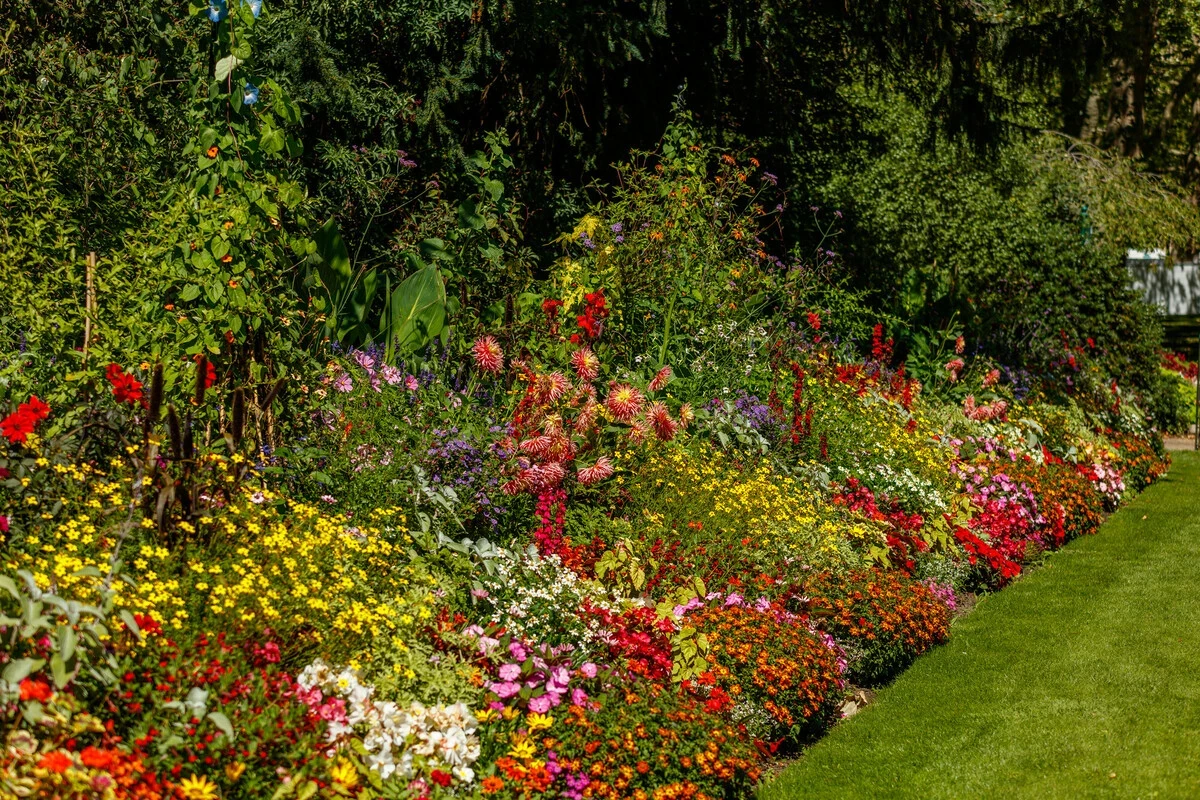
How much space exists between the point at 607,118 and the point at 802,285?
227 centimetres

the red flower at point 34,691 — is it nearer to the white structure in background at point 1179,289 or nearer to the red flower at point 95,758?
the red flower at point 95,758

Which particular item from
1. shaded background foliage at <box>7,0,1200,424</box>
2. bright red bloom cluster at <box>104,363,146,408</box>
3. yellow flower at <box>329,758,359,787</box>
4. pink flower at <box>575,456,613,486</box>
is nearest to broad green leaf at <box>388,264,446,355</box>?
shaded background foliage at <box>7,0,1200,424</box>

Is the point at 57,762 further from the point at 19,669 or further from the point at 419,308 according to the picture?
the point at 419,308

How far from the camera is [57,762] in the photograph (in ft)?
9.39

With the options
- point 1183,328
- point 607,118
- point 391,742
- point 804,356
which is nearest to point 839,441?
point 804,356

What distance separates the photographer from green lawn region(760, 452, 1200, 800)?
4805mm

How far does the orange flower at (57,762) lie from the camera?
2861 mm

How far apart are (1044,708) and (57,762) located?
166 inches

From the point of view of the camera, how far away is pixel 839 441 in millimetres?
8336

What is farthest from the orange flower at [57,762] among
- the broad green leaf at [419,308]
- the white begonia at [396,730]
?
the broad green leaf at [419,308]

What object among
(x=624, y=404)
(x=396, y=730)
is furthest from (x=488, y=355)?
(x=396, y=730)

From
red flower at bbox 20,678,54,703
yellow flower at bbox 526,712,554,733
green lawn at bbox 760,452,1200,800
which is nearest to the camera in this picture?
red flower at bbox 20,678,54,703

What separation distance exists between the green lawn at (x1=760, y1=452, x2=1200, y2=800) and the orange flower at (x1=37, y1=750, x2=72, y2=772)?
270 centimetres

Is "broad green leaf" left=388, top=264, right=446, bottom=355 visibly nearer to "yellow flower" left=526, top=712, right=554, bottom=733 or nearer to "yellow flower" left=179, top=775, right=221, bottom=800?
"yellow flower" left=526, top=712, right=554, bottom=733
